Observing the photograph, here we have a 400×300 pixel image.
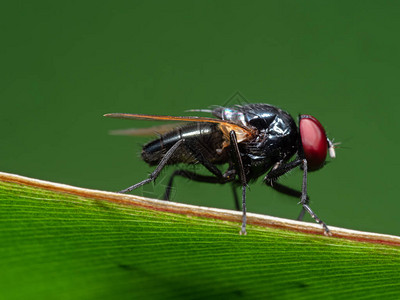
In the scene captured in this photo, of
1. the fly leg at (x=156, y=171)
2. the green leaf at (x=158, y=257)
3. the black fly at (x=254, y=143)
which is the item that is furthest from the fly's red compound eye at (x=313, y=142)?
the green leaf at (x=158, y=257)

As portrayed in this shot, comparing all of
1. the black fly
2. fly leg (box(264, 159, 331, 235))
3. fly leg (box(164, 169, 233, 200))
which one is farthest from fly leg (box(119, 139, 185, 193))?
fly leg (box(264, 159, 331, 235))

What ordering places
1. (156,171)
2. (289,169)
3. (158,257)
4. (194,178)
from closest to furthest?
(158,257)
(156,171)
(289,169)
(194,178)

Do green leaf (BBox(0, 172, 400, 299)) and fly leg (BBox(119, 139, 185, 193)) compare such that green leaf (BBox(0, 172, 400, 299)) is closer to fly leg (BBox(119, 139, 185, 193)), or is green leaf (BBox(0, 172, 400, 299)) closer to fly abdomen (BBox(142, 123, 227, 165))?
fly leg (BBox(119, 139, 185, 193))

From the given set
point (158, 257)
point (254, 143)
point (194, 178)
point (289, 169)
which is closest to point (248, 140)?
point (254, 143)

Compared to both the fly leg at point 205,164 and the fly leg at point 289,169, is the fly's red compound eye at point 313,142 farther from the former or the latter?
the fly leg at point 205,164

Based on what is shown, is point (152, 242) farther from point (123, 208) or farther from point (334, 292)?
point (334, 292)

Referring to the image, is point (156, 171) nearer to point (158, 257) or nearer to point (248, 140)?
point (248, 140)
